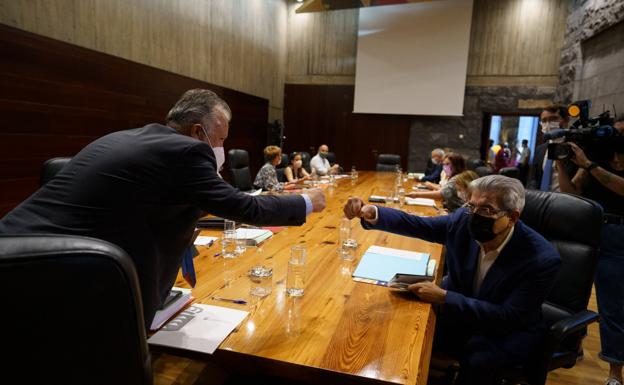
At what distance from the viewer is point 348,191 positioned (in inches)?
172

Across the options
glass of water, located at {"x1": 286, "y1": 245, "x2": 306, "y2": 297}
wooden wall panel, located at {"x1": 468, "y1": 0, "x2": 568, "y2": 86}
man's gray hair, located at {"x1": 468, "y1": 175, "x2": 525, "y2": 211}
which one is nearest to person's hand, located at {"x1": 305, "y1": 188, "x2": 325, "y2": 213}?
glass of water, located at {"x1": 286, "y1": 245, "x2": 306, "y2": 297}

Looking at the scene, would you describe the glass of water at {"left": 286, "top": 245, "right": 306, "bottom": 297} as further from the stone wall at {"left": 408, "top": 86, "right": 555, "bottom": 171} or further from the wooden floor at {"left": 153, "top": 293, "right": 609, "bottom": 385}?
the stone wall at {"left": 408, "top": 86, "right": 555, "bottom": 171}

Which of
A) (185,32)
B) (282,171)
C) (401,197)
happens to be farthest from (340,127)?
(401,197)

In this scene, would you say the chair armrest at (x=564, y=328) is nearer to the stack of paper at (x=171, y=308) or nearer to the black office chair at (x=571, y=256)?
the black office chair at (x=571, y=256)

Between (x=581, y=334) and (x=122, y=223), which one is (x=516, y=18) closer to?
(x=581, y=334)

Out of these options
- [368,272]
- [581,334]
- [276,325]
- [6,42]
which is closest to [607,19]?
[581,334]

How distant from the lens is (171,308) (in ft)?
4.03

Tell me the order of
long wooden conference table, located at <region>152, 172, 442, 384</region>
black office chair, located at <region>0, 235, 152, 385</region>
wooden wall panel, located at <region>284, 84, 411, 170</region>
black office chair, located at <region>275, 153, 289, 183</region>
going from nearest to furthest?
black office chair, located at <region>0, 235, 152, 385</region> < long wooden conference table, located at <region>152, 172, 442, 384</region> < black office chair, located at <region>275, 153, 289, 183</region> < wooden wall panel, located at <region>284, 84, 411, 170</region>

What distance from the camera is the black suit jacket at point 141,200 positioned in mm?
1025

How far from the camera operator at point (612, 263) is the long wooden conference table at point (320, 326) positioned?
3.71 ft

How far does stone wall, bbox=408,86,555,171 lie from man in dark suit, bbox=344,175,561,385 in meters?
7.56

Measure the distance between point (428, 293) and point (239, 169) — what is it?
3.53 metres

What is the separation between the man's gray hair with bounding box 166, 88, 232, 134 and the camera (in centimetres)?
135

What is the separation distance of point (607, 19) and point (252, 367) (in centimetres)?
674
